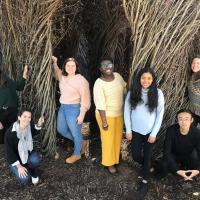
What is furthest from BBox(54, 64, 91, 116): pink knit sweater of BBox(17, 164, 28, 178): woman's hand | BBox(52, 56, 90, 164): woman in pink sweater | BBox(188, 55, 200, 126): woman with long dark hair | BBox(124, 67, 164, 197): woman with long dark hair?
BBox(188, 55, 200, 126): woman with long dark hair

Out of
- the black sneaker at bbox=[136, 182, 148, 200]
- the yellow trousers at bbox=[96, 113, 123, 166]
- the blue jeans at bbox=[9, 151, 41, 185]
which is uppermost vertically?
the yellow trousers at bbox=[96, 113, 123, 166]

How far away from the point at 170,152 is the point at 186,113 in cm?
52

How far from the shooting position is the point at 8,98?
446 cm

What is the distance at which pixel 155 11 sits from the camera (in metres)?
4.17

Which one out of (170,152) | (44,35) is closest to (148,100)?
(170,152)

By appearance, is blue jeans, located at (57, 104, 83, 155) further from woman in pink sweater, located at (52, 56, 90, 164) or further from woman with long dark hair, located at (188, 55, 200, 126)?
woman with long dark hair, located at (188, 55, 200, 126)

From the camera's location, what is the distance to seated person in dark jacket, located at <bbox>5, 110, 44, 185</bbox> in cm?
413

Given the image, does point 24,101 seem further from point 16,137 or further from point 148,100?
point 148,100

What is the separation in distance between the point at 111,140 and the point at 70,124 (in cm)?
51

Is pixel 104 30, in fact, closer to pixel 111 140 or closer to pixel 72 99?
pixel 72 99

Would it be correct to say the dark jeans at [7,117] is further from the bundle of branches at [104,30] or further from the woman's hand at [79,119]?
the bundle of branches at [104,30]

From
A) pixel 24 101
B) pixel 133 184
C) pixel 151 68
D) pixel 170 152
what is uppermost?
pixel 151 68

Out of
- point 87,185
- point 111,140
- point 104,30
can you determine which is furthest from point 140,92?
point 104,30

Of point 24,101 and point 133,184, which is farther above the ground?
point 24,101
